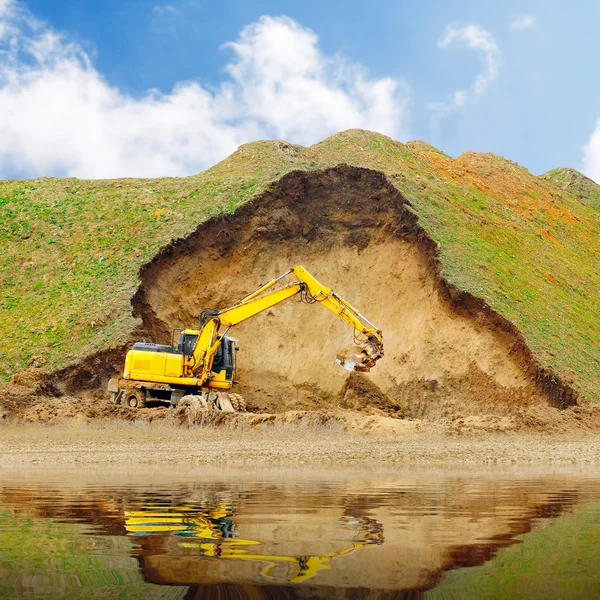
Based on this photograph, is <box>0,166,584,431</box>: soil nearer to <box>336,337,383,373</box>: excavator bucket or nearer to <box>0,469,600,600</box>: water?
<box>336,337,383,373</box>: excavator bucket

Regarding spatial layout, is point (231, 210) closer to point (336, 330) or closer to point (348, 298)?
point (348, 298)

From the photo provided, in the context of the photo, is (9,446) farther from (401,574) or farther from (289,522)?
(401,574)

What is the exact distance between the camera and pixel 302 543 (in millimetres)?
6336

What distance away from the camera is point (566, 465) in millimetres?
16891

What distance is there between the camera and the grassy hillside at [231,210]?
3288 cm

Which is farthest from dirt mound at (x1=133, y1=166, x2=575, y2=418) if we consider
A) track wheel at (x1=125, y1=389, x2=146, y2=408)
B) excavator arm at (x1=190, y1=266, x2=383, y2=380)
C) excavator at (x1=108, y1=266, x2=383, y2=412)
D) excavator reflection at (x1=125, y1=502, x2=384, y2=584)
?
excavator reflection at (x1=125, y1=502, x2=384, y2=584)

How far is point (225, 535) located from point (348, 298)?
31.1m

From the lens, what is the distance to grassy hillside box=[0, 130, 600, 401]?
108 ft

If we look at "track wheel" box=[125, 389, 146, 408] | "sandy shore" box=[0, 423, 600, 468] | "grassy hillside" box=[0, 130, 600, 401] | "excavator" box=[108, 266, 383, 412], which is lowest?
"sandy shore" box=[0, 423, 600, 468]

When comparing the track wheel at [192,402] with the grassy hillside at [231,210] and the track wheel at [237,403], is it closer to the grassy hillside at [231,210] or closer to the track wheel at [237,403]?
the track wheel at [237,403]

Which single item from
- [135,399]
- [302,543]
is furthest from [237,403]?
[302,543]

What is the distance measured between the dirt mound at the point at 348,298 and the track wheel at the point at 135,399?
223 inches

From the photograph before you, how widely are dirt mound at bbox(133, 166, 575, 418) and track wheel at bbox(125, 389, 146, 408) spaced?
18.6ft

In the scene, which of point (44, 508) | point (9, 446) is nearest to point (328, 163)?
point (9, 446)
